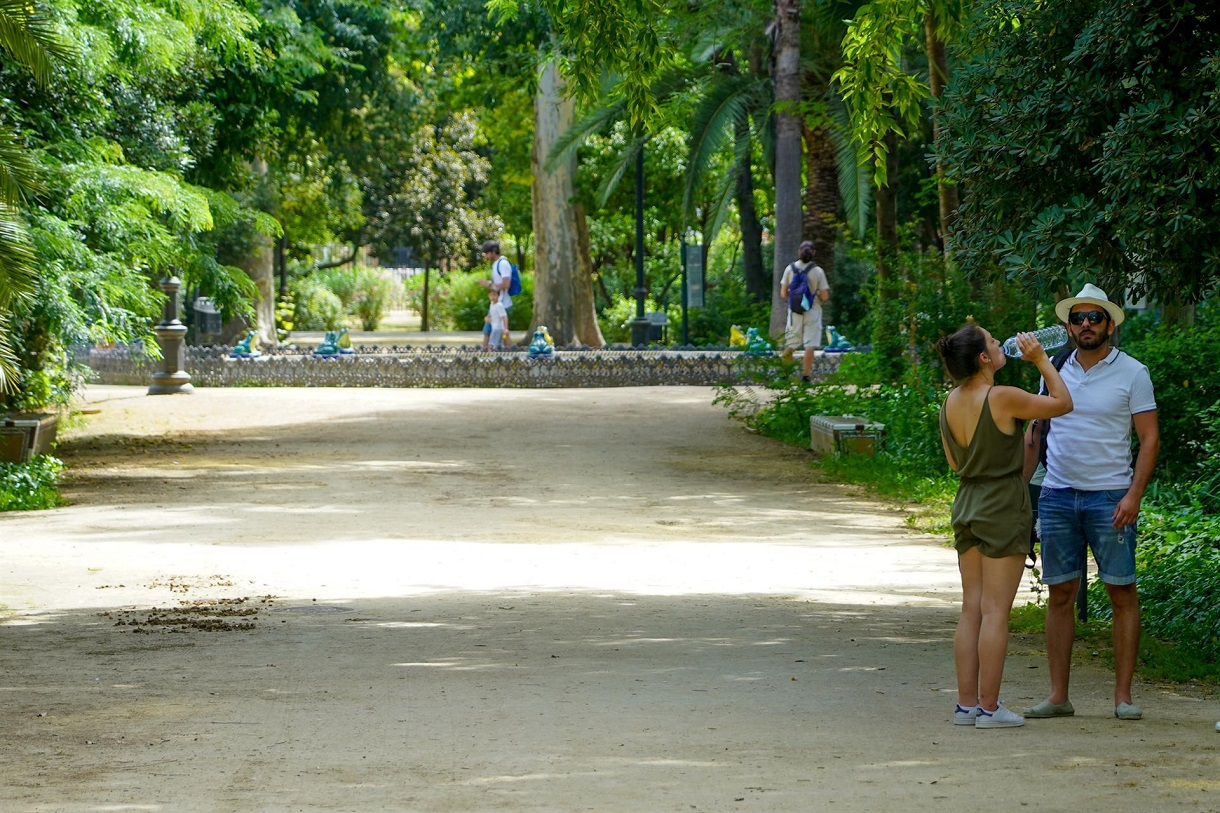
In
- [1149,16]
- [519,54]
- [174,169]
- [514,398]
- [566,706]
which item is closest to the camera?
[566,706]

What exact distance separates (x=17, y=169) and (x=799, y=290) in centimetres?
1294

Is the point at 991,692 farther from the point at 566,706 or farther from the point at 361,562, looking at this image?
the point at 361,562

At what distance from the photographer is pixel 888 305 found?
1689 cm

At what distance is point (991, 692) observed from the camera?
242 inches

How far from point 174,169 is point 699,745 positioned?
1433 centimetres

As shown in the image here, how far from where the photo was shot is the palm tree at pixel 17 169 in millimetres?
11039

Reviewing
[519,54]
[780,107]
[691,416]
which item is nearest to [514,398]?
[691,416]

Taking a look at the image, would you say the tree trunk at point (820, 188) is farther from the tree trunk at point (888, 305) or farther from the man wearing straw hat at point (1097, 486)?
the man wearing straw hat at point (1097, 486)

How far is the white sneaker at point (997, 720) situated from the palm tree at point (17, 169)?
7872 mm

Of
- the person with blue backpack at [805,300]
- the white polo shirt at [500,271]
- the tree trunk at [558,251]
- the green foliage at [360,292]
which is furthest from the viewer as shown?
the green foliage at [360,292]

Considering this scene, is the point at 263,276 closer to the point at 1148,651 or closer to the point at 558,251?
the point at 558,251

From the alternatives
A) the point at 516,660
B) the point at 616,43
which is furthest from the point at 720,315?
the point at 516,660

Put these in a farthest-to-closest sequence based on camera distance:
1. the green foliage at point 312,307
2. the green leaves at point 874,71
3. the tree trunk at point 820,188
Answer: the green foliage at point 312,307 < the tree trunk at point 820,188 < the green leaves at point 874,71

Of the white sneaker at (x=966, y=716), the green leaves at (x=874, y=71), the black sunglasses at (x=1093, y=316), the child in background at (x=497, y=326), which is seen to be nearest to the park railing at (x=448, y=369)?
the child in background at (x=497, y=326)
